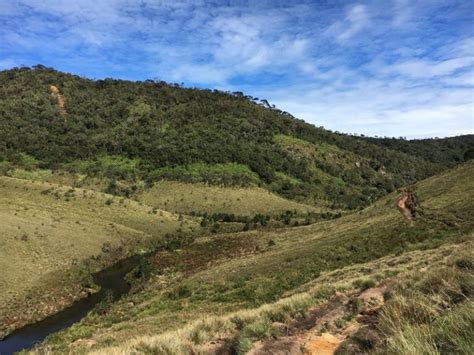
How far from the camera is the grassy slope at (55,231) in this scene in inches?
1182

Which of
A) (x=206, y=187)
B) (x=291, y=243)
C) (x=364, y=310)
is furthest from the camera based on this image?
(x=206, y=187)

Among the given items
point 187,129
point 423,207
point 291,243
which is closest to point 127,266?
point 291,243

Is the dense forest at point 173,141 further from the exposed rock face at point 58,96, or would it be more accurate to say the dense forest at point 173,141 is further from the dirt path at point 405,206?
the dirt path at point 405,206

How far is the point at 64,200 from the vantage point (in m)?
52.2

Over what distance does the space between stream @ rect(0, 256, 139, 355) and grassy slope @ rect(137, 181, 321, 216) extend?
31424 mm

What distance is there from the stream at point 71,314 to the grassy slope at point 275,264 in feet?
8.06

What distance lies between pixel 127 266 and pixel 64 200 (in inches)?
696

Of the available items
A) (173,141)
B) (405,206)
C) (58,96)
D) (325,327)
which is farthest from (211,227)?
(58,96)

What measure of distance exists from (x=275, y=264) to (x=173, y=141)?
76.1m

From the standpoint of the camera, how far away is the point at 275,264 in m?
28.0

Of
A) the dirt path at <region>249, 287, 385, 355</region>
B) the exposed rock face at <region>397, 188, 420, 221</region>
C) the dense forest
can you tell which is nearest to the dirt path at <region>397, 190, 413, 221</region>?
the exposed rock face at <region>397, 188, 420, 221</region>

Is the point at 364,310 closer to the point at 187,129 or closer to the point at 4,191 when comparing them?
the point at 4,191

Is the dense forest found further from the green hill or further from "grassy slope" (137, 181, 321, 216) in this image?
"grassy slope" (137, 181, 321, 216)

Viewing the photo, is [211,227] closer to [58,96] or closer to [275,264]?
[275,264]
